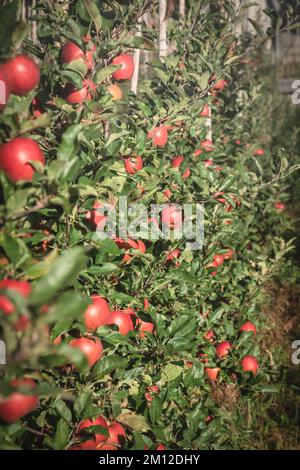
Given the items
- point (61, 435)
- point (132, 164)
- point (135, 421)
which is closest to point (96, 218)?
point (132, 164)

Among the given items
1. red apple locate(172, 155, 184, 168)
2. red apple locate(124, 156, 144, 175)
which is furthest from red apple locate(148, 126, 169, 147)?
red apple locate(172, 155, 184, 168)

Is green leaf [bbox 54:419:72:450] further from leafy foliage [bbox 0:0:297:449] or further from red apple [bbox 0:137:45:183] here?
red apple [bbox 0:137:45:183]

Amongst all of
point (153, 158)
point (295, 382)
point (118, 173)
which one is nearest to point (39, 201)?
point (118, 173)

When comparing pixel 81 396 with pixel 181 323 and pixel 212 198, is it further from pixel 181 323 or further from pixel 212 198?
pixel 212 198

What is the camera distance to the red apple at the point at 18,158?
2.55ft

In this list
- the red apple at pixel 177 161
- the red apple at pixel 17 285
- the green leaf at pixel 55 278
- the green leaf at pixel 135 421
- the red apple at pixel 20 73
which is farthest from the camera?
the red apple at pixel 177 161

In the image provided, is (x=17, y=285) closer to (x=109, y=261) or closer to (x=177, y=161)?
(x=109, y=261)

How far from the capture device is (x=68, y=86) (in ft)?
3.73

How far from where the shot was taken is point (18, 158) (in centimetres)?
77

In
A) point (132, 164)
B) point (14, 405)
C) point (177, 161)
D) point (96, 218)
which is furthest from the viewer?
point (177, 161)

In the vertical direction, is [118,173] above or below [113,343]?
above

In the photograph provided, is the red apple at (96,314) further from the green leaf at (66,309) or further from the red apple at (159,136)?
the red apple at (159,136)

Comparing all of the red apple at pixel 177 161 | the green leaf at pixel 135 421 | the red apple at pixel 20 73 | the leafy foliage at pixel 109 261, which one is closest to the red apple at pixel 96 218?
the leafy foliage at pixel 109 261

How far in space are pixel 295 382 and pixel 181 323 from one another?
140cm
